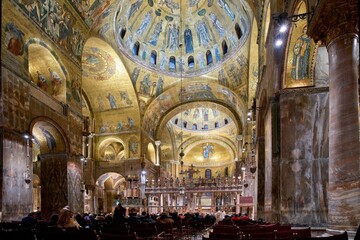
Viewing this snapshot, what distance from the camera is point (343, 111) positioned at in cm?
598

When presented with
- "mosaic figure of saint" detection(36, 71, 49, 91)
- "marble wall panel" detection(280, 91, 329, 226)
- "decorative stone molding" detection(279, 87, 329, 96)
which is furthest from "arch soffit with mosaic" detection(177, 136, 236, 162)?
"marble wall panel" detection(280, 91, 329, 226)

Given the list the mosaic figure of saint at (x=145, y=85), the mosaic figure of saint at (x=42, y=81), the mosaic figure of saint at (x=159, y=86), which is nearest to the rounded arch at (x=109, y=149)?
the mosaic figure of saint at (x=145, y=85)

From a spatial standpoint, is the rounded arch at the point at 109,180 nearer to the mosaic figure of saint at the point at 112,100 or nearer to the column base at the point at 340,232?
the mosaic figure of saint at the point at 112,100

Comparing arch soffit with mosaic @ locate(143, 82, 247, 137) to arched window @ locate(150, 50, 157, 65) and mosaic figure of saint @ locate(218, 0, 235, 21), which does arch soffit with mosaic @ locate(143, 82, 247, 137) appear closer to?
arched window @ locate(150, 50, 157, 65)

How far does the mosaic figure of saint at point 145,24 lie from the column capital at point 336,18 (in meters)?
22.4

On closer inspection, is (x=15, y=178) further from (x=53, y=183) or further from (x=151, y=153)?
(x=151, y=153)

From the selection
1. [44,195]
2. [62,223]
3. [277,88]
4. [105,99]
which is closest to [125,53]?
[105,99]

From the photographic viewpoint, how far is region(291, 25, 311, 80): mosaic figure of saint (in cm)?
1012

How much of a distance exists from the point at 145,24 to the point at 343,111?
2373cm

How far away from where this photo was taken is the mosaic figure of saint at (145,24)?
27250 millimetres

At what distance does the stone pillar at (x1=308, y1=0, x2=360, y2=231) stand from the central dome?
18596 mm

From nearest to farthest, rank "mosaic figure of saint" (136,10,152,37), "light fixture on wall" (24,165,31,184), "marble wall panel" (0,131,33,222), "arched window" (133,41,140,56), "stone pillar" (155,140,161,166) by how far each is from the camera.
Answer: "marble wall panel" (0,131,33,222) → "light fixture on wall" (24,165,31,184) → "mosaic figure of saint" (136,10,152,37) → "arched window" (133,41,140,56) → "stone pillar" (155,140,161,166)

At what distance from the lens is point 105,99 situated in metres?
29.1

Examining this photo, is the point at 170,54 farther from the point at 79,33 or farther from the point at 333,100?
the point at 333,100
